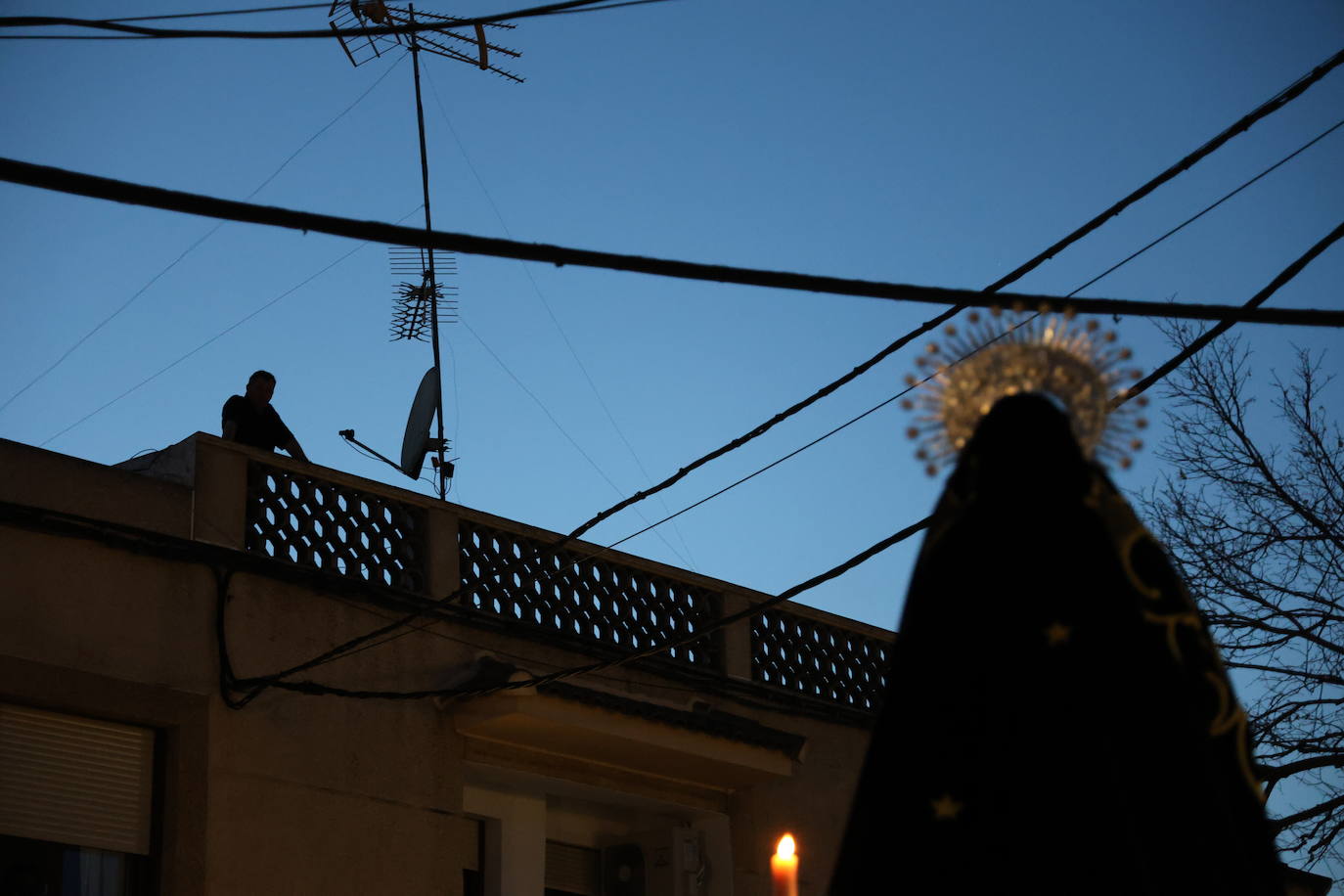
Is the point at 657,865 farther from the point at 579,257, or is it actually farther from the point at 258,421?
the point at 579,257

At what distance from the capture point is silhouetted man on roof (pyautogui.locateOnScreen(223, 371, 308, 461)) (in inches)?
434

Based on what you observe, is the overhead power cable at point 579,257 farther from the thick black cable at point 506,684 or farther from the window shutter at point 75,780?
the window shutter at point 75,780

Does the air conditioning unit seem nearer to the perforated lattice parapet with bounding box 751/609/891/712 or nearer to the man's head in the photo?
the perforated lattice parapet with bounding box 751/609/891/712

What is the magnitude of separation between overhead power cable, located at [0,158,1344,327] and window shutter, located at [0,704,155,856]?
19.6 feet

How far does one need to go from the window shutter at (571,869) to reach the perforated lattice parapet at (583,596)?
1.45 metres

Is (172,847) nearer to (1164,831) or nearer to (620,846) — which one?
(620,846)

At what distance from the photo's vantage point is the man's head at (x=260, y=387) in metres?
11.2

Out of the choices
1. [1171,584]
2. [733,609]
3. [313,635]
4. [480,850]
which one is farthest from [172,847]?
[1171,584]

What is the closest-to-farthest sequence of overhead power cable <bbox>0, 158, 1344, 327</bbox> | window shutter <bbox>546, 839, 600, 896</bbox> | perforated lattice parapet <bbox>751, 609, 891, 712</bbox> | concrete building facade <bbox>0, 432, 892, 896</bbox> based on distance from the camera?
overhead power cable <bbox>0, 158, 1344, 327</bbox> < concrete building facade <bbox>0, 432, 892, 896</bbox> < window shutter <bbox>546, 839, 600, 896</bbox> < perforated lattice parapet <bbox>751, 609, 891, 712</bbox>

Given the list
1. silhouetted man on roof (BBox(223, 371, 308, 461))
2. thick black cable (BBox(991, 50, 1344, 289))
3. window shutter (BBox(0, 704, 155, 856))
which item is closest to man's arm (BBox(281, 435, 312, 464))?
silhouetted man on roof (BBox(223, 371, 308, 461))

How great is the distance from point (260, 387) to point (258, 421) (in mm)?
254

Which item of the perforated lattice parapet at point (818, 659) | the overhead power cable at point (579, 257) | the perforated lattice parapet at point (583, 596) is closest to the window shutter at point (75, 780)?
the perforated lattice parapet at point (583, 596)

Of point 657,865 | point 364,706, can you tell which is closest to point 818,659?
point 657,865

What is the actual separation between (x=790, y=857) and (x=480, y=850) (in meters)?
8.12
